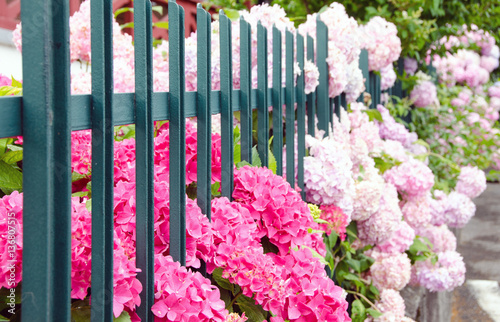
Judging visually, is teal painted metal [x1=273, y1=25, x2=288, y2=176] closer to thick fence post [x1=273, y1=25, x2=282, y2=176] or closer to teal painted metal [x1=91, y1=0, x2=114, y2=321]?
thick fence post [x1=273, y1=25, x2=282, y2=176]

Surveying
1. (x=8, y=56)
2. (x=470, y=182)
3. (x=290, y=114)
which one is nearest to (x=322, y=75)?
(x=290, y=114)

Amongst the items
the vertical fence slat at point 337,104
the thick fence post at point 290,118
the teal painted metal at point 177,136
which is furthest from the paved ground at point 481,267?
the teal painted metal at point 177,136

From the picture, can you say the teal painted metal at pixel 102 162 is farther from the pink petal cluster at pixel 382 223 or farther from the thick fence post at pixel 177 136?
the pink petal cluster at pixel 382 223

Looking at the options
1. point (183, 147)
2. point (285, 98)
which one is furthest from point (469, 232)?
point (183, 147)

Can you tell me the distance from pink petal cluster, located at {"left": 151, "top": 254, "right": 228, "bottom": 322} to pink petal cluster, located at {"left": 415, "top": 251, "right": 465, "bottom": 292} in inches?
91.5

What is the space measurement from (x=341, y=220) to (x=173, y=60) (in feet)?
4.16

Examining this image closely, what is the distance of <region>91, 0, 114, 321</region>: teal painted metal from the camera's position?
0.97m

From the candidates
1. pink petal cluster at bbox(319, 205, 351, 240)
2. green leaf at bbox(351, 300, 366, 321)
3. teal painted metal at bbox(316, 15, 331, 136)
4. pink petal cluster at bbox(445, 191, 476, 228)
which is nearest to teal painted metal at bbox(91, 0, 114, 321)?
pink petal cluster at bbox(319, 205, 351, 240)

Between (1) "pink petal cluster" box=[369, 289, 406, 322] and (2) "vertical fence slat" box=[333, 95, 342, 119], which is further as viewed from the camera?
(2) "vertical fence slat" box=[333, 95, 342, 119]

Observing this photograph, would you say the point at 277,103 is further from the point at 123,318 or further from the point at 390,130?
the point at 390,130

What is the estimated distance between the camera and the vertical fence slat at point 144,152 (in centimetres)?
111

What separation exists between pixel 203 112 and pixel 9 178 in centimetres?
48

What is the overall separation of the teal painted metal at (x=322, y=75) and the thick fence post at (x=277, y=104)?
0.59m

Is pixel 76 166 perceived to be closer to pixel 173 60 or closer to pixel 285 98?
pixel 173 60
